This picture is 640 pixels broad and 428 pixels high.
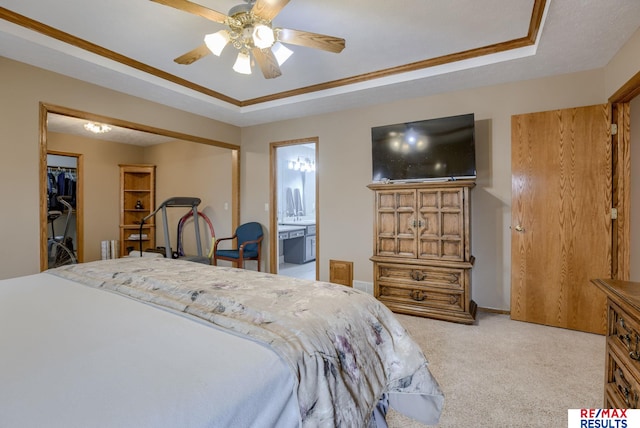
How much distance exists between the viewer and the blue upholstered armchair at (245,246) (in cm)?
442

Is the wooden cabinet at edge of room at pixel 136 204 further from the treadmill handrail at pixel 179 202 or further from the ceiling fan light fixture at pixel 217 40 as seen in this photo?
the ceiling fan light fixture at pixel 217 40

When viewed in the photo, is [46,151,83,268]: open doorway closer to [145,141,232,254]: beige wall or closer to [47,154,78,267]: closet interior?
[47,154,78,267]: closet interior

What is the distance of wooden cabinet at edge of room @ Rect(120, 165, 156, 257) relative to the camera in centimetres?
623

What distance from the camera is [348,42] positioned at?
2.64 metres

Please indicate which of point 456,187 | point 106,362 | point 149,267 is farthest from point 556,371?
point 149,267

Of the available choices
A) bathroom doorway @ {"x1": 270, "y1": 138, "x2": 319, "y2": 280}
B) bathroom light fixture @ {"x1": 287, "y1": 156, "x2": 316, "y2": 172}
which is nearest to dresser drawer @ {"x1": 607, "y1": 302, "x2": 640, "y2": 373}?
bathroom doorway @ {"x1": 270, "y1": 138, "x2": 319, "y2": 280}

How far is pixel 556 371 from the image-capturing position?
2.12m

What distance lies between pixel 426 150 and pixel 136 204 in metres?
5.96

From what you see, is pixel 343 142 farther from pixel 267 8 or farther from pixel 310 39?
pixel 267 8

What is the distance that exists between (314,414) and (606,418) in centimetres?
116

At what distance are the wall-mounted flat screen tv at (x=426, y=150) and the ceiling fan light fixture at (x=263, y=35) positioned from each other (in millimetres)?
1866

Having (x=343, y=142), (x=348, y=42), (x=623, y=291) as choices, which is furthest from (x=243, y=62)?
(x=623, y=291)

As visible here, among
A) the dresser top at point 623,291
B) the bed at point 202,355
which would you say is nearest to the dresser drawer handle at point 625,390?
the dresser top at point 623,291

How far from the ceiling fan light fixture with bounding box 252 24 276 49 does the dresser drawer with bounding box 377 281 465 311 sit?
2511mm
